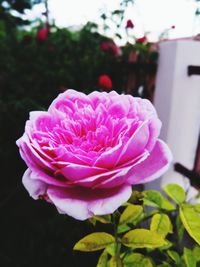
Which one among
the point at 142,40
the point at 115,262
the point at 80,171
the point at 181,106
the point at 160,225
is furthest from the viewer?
the point at 142,40

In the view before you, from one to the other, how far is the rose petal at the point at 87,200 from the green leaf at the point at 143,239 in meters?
0.19

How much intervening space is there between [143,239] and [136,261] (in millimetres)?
71

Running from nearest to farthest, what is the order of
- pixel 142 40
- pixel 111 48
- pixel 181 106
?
pixel 181 106 < pixel 142 40 < pixel 111 48

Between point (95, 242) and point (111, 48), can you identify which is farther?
point (111, 48)

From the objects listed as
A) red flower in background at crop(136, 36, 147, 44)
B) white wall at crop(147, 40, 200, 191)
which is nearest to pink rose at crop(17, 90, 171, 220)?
white wall at crop(147, 40, 200, 191)

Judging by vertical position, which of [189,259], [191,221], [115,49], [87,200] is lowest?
[189,259]

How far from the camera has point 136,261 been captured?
0.64 meters

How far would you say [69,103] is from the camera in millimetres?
574

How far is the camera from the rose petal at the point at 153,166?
459 mm

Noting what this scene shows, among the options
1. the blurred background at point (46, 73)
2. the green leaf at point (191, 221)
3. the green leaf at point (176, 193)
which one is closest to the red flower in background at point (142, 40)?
the blurred background at point (46, 73)

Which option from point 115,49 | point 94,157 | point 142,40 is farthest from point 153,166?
point 115,49

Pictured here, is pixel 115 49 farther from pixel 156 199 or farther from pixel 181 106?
pixel 156 199

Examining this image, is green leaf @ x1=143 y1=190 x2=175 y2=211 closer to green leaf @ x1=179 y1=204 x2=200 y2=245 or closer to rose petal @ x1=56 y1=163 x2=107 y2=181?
green leaf @ x1=179 y1=204 x2=200 y2=245

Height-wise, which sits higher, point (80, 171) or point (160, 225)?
point (80, 171)
